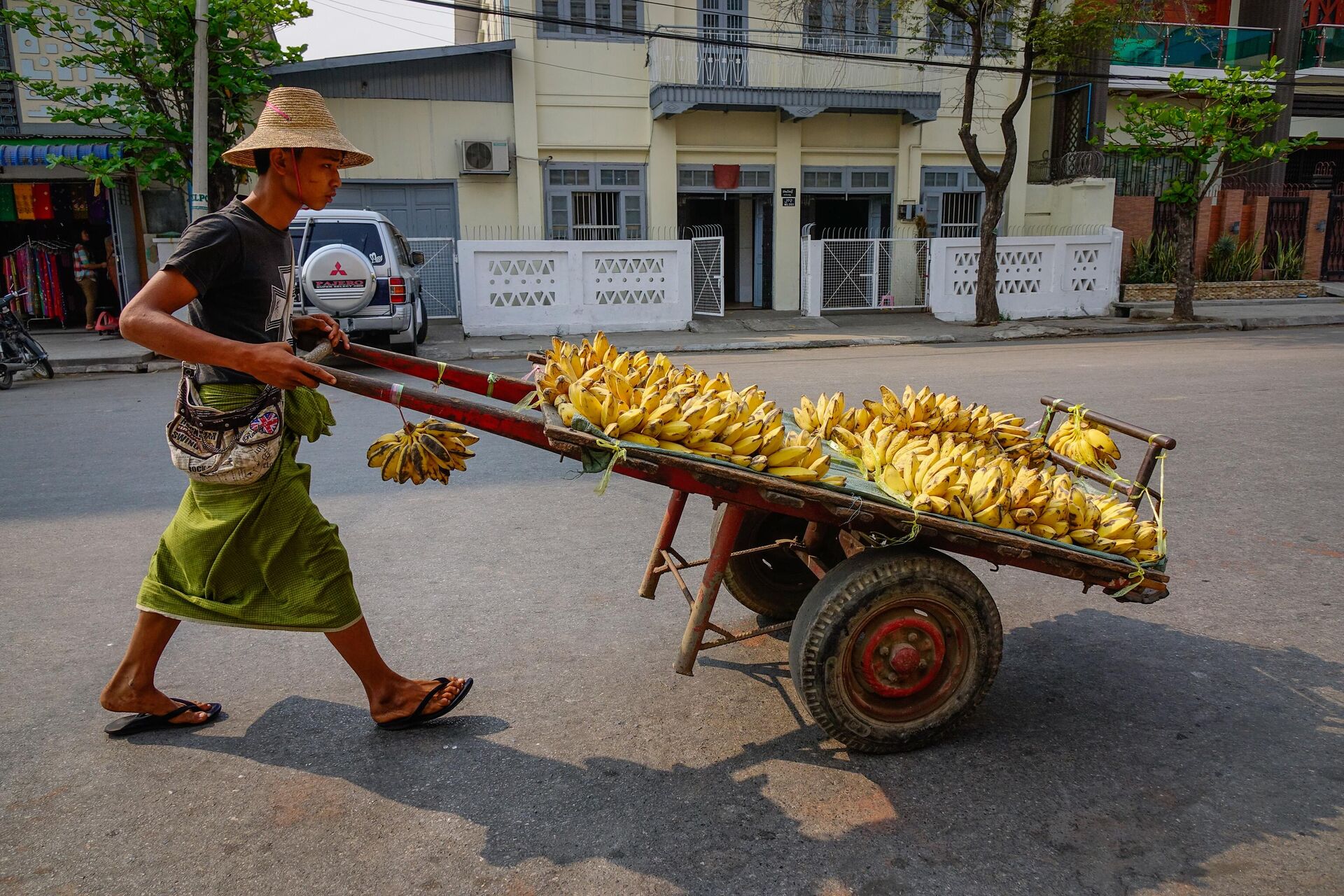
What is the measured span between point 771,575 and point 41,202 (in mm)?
16793

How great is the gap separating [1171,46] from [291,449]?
24549 mm

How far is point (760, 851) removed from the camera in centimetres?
242

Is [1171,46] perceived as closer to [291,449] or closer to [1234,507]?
[1234,507]

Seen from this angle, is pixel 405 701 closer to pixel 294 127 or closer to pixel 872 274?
pixel 294 127

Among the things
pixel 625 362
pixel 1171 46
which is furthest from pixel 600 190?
pixel 625 362

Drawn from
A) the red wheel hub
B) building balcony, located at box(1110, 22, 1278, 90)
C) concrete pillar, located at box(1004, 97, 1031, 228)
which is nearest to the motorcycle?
the red wheel hub

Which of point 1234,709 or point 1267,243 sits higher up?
point 1267,243

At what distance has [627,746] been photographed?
2.93 metres

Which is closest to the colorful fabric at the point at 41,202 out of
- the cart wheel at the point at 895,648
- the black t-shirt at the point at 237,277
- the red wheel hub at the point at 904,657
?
the black t-shirt at the point at 237,277

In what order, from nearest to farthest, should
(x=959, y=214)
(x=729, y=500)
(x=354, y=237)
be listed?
(x=729, y=500), (x=354, y=237), (x=959, y=214)

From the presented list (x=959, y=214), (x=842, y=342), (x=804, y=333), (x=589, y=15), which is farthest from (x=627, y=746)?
(x=959, y=214)

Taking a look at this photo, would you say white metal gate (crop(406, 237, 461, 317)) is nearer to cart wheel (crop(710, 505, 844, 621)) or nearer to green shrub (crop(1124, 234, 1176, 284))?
green shrub (crop(1124, 234, 1176, 284))

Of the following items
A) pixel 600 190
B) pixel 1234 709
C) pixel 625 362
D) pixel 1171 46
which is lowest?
pixel 1234 709

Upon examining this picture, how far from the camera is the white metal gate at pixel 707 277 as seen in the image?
17328mm
